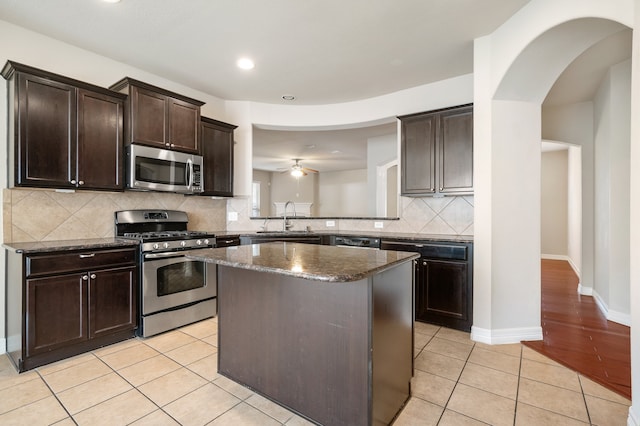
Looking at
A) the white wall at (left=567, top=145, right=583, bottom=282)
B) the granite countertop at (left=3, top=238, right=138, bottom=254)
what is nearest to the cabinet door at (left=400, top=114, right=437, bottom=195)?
the granite countertop at (left=3, top=238, right=138, bottom=254)

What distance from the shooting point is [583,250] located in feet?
14.8

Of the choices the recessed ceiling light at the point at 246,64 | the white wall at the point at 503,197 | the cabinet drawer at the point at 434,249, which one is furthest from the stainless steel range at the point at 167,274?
the white wall at the point at 503,197

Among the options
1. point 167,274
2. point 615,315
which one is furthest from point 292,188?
point 615,315

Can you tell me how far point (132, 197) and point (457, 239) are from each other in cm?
338

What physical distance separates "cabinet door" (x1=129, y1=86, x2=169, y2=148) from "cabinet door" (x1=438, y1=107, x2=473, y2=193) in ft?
9.44

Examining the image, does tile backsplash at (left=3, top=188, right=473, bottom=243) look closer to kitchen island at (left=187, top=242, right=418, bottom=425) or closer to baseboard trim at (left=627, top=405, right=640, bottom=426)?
kitchen island at (left=187, top=242, right=418, bottom=425)

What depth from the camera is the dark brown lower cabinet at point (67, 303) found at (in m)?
2.30

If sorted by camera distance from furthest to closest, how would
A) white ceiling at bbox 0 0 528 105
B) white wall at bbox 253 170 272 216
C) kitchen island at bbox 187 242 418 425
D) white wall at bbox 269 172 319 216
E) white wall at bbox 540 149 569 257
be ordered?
white wall at bbox 269 172 319 216
white wall at bbox 253 170 272 216
white wall at bbox 540 149 569 257
white ceiling at bbox 0 0 528 105
kitchen island at bbox 187 242 418 425

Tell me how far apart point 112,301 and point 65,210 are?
0.97 metres

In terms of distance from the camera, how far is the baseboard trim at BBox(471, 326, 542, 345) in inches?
111

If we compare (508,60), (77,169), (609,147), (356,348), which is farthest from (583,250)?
(77,169)

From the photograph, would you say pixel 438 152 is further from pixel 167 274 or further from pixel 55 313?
pixel 55 313

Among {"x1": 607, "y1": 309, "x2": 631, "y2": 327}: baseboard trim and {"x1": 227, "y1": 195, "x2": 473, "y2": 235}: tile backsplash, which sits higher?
{"x1": 227, "y1": 195, "x2": 473, "y2": 235}: tile backsplash

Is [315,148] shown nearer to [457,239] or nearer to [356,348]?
[457,239]
